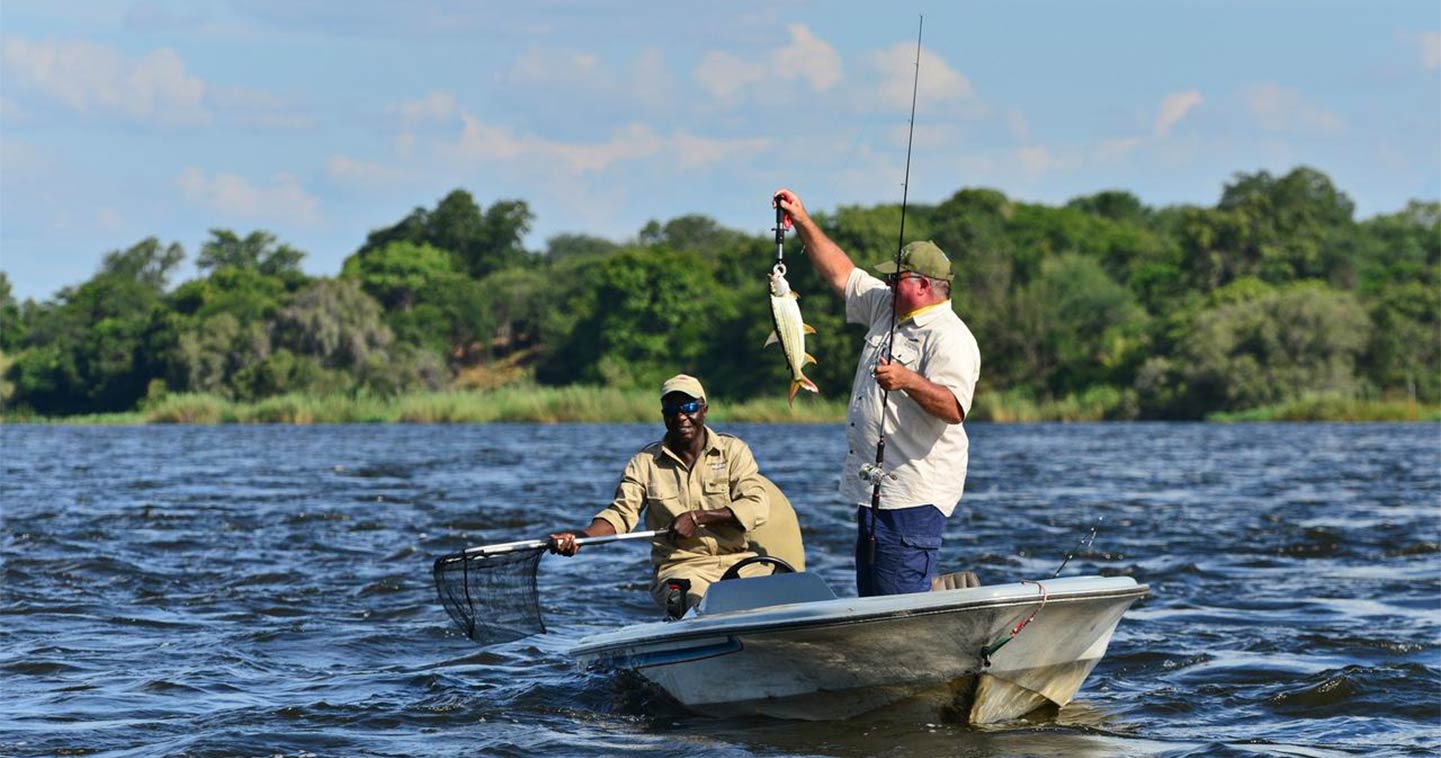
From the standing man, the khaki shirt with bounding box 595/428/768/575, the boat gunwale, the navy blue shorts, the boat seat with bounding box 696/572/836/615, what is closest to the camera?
the boat gunwale

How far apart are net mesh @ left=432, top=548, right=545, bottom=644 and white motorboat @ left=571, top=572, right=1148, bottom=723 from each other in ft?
2.38

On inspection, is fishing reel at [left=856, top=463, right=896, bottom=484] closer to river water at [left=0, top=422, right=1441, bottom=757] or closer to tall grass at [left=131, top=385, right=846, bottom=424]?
river water at [left=0, top=422, right=1441, bottom=757]

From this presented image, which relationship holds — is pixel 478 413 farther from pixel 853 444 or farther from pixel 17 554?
pixel 853 444

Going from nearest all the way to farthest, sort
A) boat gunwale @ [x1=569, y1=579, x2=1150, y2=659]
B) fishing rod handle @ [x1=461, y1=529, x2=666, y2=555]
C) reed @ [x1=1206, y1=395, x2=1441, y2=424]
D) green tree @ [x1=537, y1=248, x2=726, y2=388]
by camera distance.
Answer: boat gunwale @ [x1=569, y1=579, x2=1150, y2=659], fishing rod handle @ [x1=461, y1=529, x2=666, y2=555], reed @ [x1=1206, y1=395, x2=1441, y2=424], green tree @ [x1=537, y1=248, x2=726, y2=388]

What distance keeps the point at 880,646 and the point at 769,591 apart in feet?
2.28

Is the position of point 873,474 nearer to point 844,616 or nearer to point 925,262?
point 844,616

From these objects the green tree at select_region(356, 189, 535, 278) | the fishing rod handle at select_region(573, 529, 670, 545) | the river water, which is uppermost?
the green tree at select_region(356, 189, 535, 278)

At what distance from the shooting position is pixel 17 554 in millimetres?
16875

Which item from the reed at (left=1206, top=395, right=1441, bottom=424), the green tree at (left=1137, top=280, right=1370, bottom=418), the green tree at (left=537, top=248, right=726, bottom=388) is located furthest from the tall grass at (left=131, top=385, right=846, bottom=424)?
the green tree at (left=537, top=248, right=726, bottom=388)

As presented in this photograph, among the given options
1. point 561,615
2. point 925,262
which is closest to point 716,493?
point 925,262

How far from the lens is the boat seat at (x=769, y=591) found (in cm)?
832

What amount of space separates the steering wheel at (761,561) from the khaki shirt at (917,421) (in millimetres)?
1097

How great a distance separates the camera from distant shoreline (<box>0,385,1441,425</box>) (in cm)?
6091

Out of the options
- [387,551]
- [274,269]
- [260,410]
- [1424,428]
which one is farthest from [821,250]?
[274,269]
